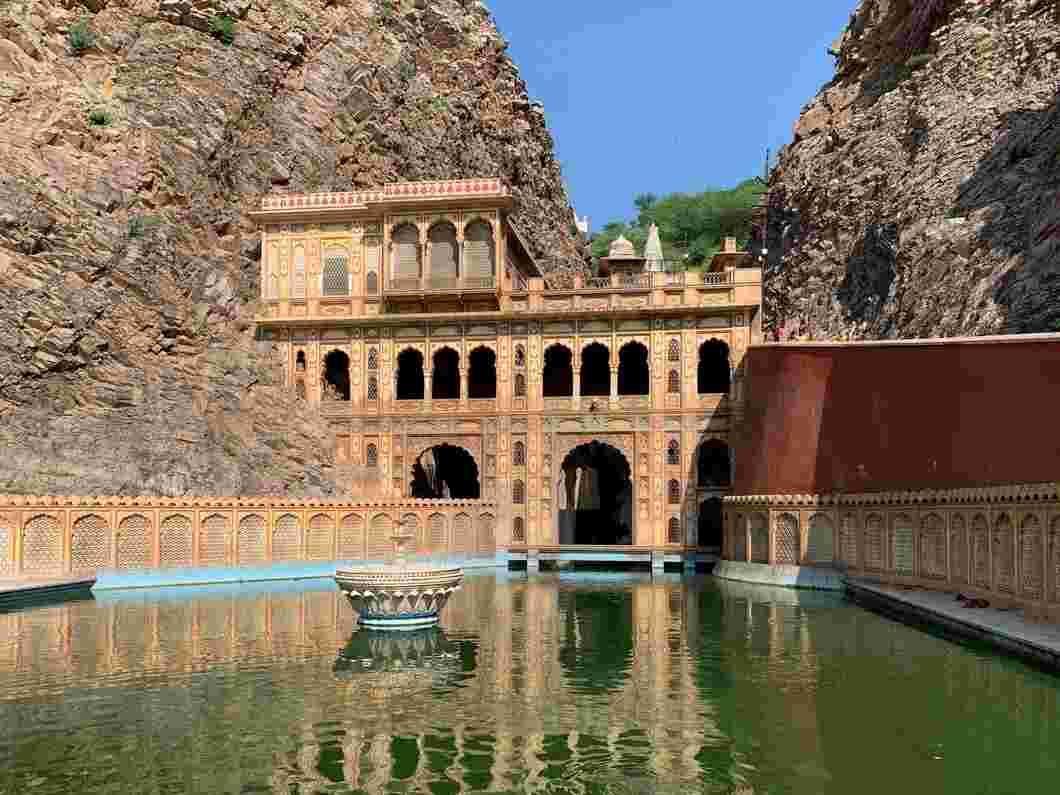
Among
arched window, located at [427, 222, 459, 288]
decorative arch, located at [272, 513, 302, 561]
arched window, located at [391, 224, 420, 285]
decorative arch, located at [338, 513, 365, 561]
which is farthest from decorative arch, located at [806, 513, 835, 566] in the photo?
arched window, located at [391, 224, 420, 285]

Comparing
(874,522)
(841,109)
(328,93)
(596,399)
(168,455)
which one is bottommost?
(874,522)

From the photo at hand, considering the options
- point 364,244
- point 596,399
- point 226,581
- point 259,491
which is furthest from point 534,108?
point 226,581

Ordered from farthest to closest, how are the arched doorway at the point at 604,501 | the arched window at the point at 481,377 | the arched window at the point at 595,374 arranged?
the arched doorway at the point at 604,501 → the arched window at the point at 595,374 → the arched window at the point at 481,377

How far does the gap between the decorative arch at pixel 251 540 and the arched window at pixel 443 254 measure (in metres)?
12.0

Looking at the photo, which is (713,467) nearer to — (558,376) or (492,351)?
(558,376)

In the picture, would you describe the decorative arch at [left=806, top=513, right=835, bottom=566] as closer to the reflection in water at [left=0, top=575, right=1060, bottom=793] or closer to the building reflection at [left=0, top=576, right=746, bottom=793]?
the building reflection at [left=0, top=576, right=746, bottom=793]

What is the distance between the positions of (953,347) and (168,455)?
21832 millimetres

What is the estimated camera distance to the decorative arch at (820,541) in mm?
24938

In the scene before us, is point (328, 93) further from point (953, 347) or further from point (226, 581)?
point (953, 347)

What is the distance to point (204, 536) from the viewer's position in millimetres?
25797

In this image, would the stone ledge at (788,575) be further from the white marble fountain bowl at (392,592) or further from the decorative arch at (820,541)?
the white marble fountain bowl at (392,592)

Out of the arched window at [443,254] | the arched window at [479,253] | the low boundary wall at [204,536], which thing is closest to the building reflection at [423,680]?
the low boundary wall at [204,536]

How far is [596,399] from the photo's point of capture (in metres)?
33.7

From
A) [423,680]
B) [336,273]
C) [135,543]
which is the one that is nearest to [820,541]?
[423,680]
